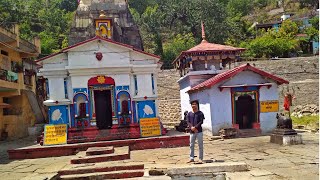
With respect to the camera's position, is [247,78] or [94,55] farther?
[247,78]

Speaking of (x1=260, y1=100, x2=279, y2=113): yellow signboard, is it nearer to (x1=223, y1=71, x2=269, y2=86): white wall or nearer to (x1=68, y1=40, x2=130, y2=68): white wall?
(x1=223, y1=71, x2=269, y2=86): white wall

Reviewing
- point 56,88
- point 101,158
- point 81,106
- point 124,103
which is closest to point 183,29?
point 124,103

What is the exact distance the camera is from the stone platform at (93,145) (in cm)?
1274

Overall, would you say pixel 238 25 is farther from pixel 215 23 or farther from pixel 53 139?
pixel 53 139

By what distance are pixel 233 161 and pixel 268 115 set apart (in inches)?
332

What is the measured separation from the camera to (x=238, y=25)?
5616cm

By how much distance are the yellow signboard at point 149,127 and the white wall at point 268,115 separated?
19.0 feet

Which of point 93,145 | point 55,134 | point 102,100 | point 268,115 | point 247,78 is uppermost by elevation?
point 247,78

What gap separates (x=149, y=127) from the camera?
1434 centimetres

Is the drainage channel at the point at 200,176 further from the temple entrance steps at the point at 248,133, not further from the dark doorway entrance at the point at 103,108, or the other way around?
the temple entrance steps at the point at 248,133

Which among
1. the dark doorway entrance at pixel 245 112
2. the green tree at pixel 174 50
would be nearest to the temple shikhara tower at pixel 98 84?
the dark doorway entrance at pixel 245 112

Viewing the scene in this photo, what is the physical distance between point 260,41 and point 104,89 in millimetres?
32942

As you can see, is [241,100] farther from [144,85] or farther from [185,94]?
[144,85]

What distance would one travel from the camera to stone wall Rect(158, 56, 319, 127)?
27766 millimetres
